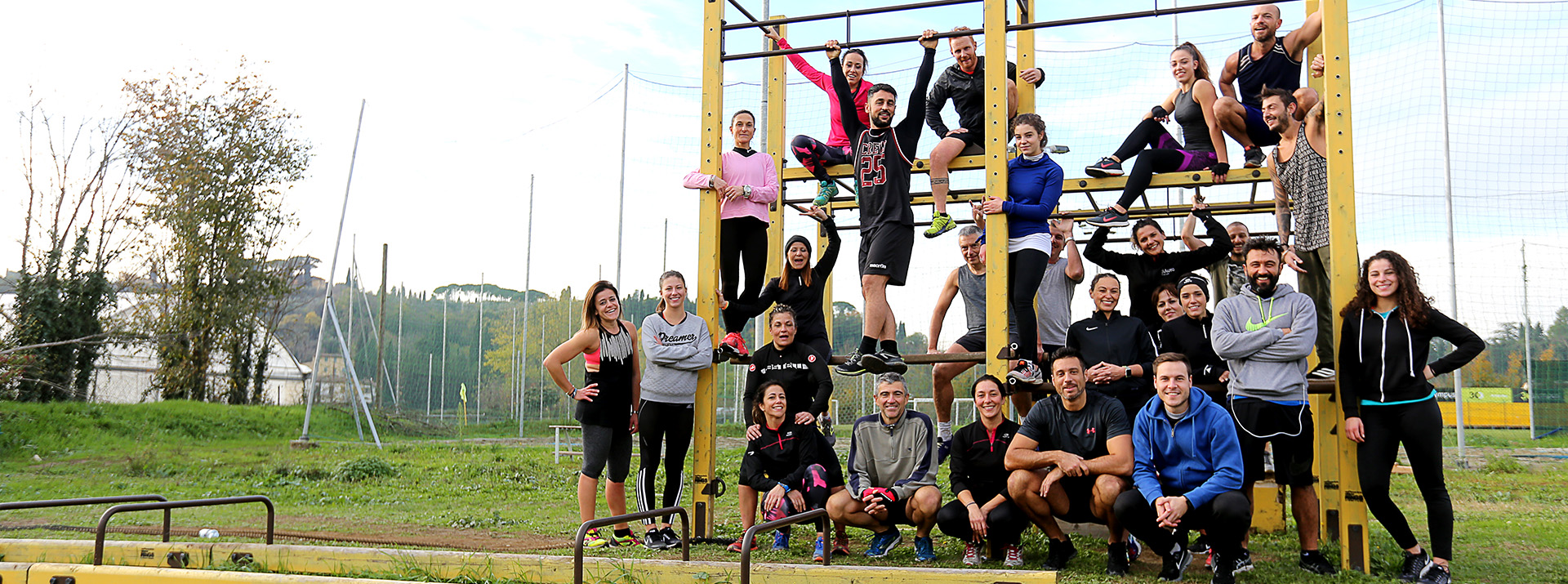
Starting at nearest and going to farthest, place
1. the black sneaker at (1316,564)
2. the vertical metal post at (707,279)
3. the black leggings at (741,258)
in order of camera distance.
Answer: the black sneaker at (1316,564) < the vertical metal post at (707,279) < the black leggings at (741,258)

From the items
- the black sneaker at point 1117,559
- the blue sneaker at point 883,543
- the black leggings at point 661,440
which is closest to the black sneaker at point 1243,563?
the black sneaker at point 1117,559

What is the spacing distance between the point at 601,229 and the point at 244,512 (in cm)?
950

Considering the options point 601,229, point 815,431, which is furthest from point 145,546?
point 601,229

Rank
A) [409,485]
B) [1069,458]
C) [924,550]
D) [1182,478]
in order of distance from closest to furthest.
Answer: [1182,478] < [1069,458] < [924,550] < [409,485]

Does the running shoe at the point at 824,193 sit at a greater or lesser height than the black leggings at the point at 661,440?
greater

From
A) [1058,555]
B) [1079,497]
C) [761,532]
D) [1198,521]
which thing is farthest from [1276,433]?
[761,532]

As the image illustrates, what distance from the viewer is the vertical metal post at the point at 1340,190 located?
225 inches

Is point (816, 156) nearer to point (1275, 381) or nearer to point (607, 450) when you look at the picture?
point (607, 450)

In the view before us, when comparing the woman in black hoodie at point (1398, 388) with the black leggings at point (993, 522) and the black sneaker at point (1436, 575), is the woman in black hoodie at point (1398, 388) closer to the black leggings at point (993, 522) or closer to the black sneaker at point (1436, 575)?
the black sneaker at point (1436, 575)

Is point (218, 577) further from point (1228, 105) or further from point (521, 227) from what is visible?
point (521, 227)

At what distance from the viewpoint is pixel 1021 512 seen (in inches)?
225

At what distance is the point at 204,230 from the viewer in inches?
912

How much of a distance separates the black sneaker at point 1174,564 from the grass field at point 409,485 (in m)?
0.10

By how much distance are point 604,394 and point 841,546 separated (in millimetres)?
1897
